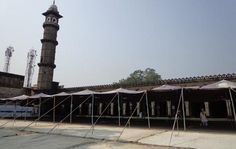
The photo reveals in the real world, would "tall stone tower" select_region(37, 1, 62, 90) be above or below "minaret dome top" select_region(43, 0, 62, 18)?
below

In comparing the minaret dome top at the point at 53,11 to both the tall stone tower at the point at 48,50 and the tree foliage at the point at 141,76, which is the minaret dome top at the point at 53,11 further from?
the tree foliage at the point at 141,76

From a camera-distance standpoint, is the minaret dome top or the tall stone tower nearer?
the tall stone tower

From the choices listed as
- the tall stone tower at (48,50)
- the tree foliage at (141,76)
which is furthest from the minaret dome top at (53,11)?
the tree foliage at (141,76)

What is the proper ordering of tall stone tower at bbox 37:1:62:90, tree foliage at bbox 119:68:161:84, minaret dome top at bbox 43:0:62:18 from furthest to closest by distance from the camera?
1. tree foliage at bbox 119:68:161:84
2. minaret dome top at bbox 43:0:62:18
3. tall stone tower at bbox 37:1:62:90

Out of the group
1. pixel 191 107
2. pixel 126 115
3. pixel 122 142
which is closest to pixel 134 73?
pixel 126 115

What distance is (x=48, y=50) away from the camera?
30.8 metres

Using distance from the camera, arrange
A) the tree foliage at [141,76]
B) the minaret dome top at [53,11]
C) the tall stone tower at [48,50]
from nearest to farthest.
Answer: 1. the tall stone tower at [48,50]
2. the minaret dome top at [53,11]
3. the tree foliage at [141,76]

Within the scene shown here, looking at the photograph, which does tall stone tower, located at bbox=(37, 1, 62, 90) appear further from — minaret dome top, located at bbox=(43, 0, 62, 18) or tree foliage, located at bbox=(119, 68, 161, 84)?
tree foliage, located at bbox=(119, 68, 161, 84)

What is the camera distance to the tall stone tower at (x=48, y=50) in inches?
1194

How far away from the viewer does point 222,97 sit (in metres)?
13.9

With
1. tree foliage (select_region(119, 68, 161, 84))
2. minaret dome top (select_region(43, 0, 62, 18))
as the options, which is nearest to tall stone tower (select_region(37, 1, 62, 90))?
minaret dome top (select_region(43, 0, 62, 18))

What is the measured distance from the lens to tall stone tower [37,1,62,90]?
3033 centimetres

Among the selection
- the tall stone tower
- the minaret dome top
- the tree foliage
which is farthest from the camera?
the tree foliage

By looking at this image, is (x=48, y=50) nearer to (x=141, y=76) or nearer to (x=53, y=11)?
(x=53, y=11)
